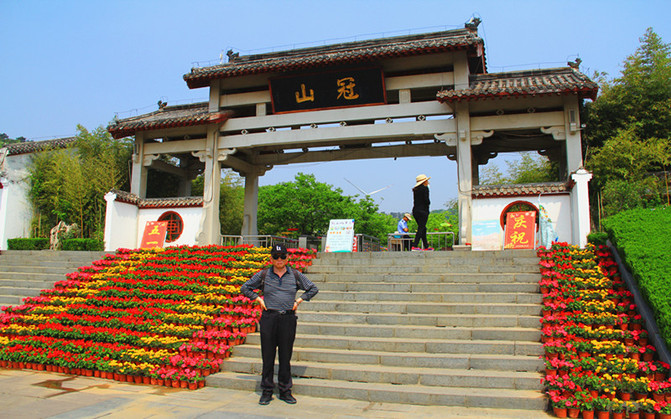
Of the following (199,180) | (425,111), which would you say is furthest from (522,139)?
(199,180)

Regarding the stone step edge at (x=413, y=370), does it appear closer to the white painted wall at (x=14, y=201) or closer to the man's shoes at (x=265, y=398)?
the man's shoes at (x=265, y=398)

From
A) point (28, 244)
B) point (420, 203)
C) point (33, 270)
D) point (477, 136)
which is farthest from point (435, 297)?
point (28, 244)

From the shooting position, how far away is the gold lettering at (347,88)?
13570 millimetres

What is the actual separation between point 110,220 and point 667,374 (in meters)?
13.3

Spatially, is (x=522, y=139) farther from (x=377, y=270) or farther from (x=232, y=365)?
(x=232, y=365)

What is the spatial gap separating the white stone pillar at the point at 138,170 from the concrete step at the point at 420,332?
33.7 ft

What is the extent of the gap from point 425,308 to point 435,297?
43 cm

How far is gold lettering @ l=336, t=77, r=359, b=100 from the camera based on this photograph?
13.6 meters

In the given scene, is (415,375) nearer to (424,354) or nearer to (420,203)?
(424,354)

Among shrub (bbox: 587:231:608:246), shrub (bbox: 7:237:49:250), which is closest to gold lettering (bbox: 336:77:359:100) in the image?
shrub (bbox: 587:231:608:246)

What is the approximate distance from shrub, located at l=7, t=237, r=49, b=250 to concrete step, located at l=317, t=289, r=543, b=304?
40.7ft

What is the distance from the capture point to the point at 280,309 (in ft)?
16.8

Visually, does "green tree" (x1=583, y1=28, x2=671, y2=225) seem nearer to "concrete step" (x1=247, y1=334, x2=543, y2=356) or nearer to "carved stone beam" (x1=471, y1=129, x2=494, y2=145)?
"carved stone beam" (x1=471, y1=129, x2=494, y2=145)

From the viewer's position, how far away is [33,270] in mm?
11883
